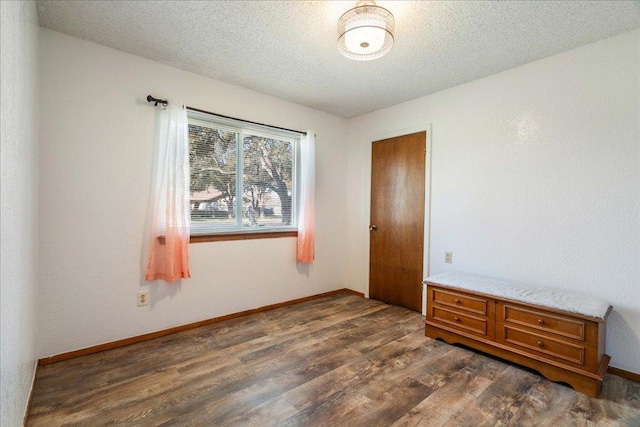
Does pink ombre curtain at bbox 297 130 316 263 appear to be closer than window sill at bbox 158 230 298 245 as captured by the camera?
No

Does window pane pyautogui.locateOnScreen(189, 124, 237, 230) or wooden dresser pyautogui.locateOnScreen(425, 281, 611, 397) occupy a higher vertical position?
window pane pyautogui.locateOnScreen(189, 124, 237, 230)

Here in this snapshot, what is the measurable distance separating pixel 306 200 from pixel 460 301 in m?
1.95

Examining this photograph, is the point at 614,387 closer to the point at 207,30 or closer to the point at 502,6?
the point at 502,6

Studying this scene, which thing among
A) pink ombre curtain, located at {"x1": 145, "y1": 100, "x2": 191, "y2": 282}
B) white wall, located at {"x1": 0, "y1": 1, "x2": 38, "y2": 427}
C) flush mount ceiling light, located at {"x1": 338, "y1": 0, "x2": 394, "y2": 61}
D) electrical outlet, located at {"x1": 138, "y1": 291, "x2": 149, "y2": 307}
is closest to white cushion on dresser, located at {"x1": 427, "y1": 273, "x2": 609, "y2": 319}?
flush mount ceiling light, located at {"x1": 338, "y1": 0, "x2": 394, "y2": 61}

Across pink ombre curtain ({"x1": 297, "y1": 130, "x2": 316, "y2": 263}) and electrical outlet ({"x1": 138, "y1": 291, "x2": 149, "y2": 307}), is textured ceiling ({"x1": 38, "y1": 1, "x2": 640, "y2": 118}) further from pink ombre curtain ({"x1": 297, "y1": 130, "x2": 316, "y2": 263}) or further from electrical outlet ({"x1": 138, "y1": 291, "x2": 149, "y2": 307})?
electrical outlet ({"x1": 138, "y1": 291, "x2": 149, "y2": 307})

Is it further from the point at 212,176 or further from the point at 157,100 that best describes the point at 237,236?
the point at 157,100

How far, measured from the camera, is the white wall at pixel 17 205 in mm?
1085

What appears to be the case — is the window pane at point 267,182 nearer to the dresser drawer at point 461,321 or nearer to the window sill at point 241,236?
the window sill at point 241,236

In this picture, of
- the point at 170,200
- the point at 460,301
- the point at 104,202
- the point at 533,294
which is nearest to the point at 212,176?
the point at 170,200

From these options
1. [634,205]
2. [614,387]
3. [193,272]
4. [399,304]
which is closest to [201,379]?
[193,272]

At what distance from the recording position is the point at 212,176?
2.94 metres

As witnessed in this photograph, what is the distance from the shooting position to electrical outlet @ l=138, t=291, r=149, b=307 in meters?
2.53

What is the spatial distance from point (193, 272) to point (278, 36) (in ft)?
7.18

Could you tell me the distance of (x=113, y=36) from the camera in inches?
87.6
